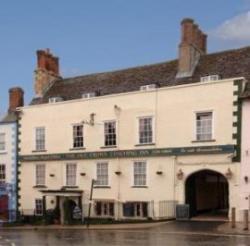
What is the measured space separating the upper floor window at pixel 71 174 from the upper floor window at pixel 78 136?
1.41m

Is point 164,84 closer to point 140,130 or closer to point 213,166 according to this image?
point 140,130

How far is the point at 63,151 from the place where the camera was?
36.0 meters

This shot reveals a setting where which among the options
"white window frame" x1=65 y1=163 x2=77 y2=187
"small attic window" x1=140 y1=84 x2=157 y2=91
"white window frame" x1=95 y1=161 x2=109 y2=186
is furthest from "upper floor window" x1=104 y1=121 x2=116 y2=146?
"white window frame" x1=65 y1=163 x2=77 y2=187

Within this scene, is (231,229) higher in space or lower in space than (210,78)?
lower

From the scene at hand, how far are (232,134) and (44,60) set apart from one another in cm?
1874

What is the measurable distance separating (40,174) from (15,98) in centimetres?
831

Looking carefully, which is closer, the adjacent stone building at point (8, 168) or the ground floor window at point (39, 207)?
the ground floor window at point (39, 207)

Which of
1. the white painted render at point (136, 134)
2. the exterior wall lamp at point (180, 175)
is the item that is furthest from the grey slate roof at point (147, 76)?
the exterior wall lamp at point (180, 175)

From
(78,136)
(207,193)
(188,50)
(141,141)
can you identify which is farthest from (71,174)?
(188,50)

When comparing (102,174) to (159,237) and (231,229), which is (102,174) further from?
(159,237)

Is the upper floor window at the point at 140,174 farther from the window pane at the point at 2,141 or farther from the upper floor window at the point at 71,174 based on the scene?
the window pane at the point at 2,141

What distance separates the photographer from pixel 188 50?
107ft

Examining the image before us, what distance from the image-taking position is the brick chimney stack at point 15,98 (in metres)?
42.4

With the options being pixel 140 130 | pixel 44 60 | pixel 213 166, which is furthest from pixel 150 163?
pixel 44 60
